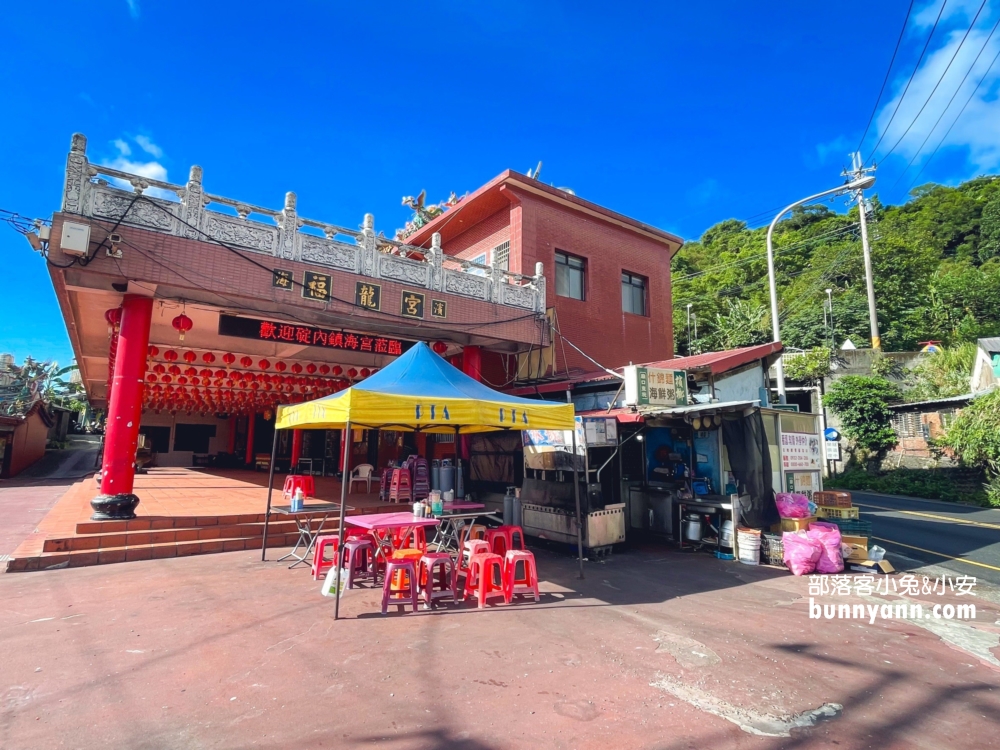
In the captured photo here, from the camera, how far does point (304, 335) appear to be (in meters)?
10.7

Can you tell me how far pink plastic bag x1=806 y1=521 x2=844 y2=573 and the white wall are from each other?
2604 cm

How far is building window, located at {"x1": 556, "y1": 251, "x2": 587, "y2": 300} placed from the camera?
1421cm

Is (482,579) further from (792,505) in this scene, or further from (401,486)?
(401,486)

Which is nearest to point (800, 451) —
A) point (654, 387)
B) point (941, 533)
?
point (654, 387)

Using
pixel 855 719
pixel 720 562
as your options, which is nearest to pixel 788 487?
pixel 720 562

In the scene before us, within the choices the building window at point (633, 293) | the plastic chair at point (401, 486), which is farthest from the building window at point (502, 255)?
the plastic chair at point (401, 486)

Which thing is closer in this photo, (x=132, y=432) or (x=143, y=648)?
(x=143, y=648)

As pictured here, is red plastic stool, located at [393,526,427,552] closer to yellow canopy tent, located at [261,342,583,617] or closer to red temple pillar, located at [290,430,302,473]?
yellow canopy tent, located at [261,342,583,617]

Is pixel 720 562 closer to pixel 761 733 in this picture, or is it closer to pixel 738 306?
pixel 761 733

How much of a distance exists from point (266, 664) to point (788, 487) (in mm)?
9110

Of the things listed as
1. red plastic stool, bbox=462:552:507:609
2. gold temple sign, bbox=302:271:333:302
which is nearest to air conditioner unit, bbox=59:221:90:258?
gold temple sign, bbox=302:271:333:302

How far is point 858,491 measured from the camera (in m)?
20.5

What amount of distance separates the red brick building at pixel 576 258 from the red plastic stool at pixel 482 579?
7.12 meters

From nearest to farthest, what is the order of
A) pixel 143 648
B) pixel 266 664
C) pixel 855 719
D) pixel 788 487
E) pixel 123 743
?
pixel 123 743 < pixel 855 719 < pixel 266 664 < pixel 143 648 < pixel 788 487
